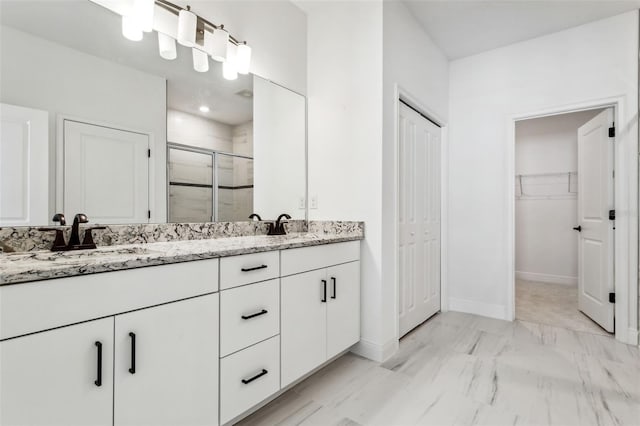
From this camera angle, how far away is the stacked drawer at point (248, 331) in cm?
133

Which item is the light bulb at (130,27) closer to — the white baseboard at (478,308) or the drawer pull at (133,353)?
the drawer pull at (133,353)

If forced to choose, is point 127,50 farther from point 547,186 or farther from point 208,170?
Result: point 547,186

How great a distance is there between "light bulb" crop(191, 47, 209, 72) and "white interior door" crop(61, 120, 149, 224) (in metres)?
Answer: 0.57

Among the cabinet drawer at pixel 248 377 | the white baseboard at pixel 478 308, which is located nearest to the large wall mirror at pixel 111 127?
the cabinet drawer at pixel 248 377

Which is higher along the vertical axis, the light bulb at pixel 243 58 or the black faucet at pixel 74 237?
the light bulb at pixel 243 58

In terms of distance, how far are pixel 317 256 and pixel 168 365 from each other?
3.10 feet

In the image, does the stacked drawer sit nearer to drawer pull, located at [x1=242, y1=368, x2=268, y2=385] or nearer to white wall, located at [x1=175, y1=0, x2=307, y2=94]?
→ drawer pull, located at [x1=242, y1=368, x2=268, y2=385]

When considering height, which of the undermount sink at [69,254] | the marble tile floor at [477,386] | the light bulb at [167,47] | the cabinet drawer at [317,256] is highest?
the light bulb at [167,47]

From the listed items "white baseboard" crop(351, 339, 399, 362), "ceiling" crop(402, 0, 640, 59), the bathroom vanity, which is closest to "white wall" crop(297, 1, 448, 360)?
"white baseboard" crop(351, 339, 399, 362)

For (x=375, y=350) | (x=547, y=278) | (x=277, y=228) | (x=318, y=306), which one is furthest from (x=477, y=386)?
(x=547, y=278)

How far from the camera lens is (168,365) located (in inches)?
45.0

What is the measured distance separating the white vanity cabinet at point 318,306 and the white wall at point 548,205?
402 cm

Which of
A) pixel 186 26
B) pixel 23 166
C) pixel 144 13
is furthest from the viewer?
pixel 186 26

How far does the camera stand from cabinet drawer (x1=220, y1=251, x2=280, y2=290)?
4.40ft
